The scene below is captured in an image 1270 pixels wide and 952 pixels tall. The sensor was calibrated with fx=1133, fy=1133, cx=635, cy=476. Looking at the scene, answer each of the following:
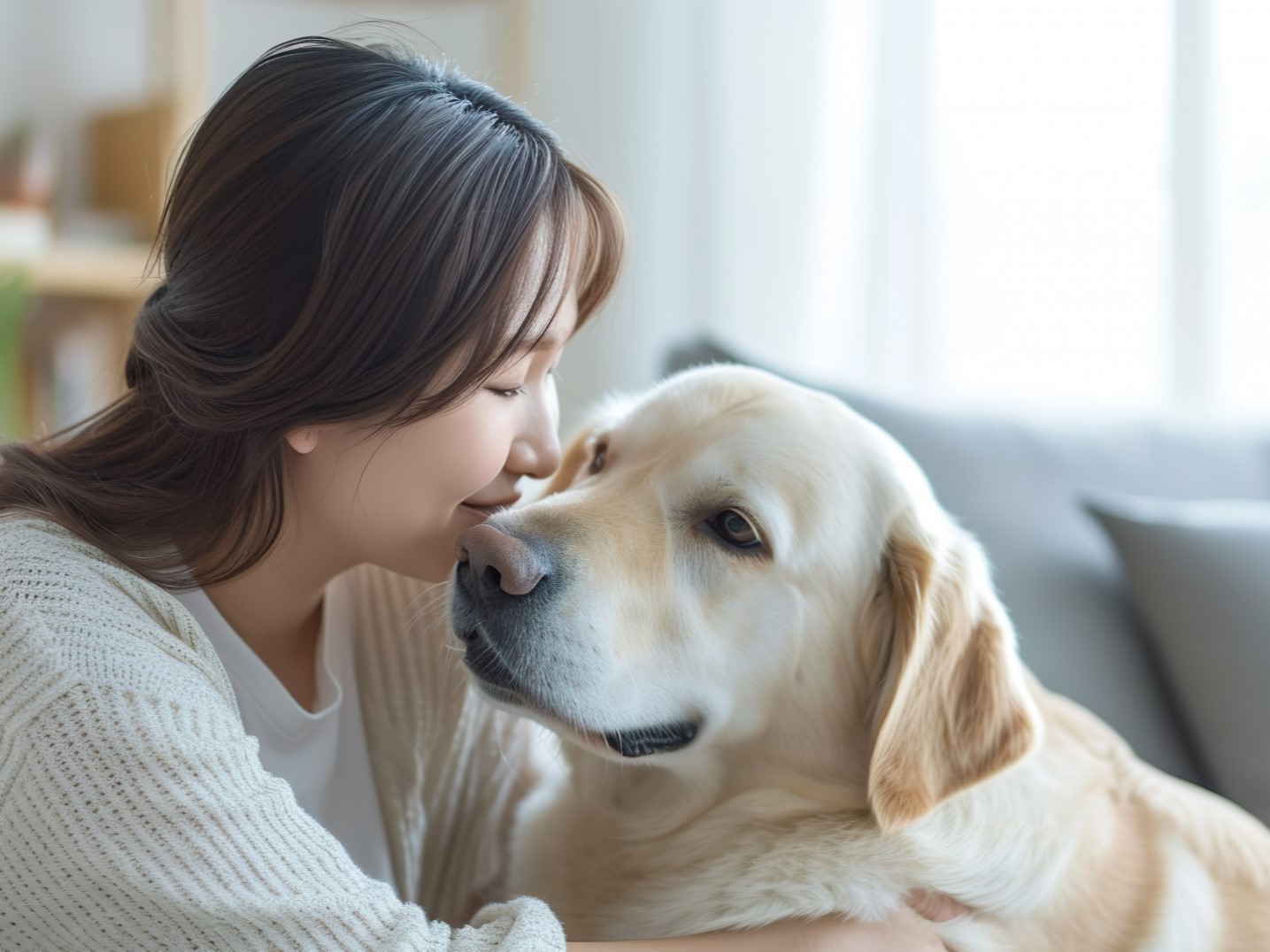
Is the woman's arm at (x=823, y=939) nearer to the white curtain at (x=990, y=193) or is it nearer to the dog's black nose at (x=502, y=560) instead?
the dog's black nose at (x=502, y=560)

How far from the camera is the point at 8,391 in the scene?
2.65m

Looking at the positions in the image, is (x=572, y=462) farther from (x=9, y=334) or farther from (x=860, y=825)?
(x=9, y=334)

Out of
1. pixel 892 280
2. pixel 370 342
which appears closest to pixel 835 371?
pixel 892 280

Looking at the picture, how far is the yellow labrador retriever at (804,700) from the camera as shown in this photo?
3.67 ft

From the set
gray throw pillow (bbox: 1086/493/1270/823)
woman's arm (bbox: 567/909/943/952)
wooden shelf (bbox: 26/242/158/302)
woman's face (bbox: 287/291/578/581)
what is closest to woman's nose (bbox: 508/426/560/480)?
woman's face (bbox: 287/291/578/581)

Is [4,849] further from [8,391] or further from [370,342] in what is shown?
[8,391]

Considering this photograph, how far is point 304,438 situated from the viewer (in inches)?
45.6

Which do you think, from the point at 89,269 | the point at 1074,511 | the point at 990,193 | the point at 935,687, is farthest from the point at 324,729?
the point at 990,193

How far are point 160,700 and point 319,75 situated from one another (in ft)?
2.06

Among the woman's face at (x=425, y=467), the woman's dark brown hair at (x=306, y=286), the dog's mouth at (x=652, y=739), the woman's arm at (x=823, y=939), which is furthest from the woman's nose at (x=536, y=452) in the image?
the woman's arm at (x=823, y=939)

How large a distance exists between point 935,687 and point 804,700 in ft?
0.45

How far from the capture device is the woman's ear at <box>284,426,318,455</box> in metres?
1.15

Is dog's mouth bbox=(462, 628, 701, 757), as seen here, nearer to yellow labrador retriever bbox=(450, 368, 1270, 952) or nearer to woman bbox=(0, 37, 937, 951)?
yellow labrador retriever bbox=(450, 368, 1270, 952)

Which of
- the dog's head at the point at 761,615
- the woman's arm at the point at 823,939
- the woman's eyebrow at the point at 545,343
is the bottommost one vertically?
the woman's arm at the point at 823,939
